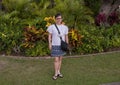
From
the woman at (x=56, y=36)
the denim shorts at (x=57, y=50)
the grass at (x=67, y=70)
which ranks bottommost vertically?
the grass at (x=67, y=70)

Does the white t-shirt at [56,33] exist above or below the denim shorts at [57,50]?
above

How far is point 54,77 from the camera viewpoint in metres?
8.86

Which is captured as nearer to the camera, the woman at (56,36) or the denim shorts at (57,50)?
the woman at (56,36)

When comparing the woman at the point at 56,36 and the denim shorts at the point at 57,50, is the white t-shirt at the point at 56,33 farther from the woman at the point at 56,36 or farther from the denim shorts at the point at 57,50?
the denim shorts at the point at 57,50

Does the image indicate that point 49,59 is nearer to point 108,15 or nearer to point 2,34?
point 2,34

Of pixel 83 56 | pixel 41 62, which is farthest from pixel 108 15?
pixel 41 62

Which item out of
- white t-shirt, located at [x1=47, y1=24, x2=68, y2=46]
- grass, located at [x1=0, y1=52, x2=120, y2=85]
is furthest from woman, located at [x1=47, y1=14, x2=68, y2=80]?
grass, located at [x1=0, y1=52, x2=120, y2=85]

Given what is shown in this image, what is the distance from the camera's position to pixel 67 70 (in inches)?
376

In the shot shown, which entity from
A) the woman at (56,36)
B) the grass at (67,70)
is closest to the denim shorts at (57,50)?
the woman at (56,36)

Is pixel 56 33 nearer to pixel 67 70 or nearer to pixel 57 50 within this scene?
pixel 57 50

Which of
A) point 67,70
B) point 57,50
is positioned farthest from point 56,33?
point 67,70

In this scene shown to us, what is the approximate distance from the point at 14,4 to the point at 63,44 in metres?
4.85

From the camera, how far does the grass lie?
8.72 m

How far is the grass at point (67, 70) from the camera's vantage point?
8719mm
